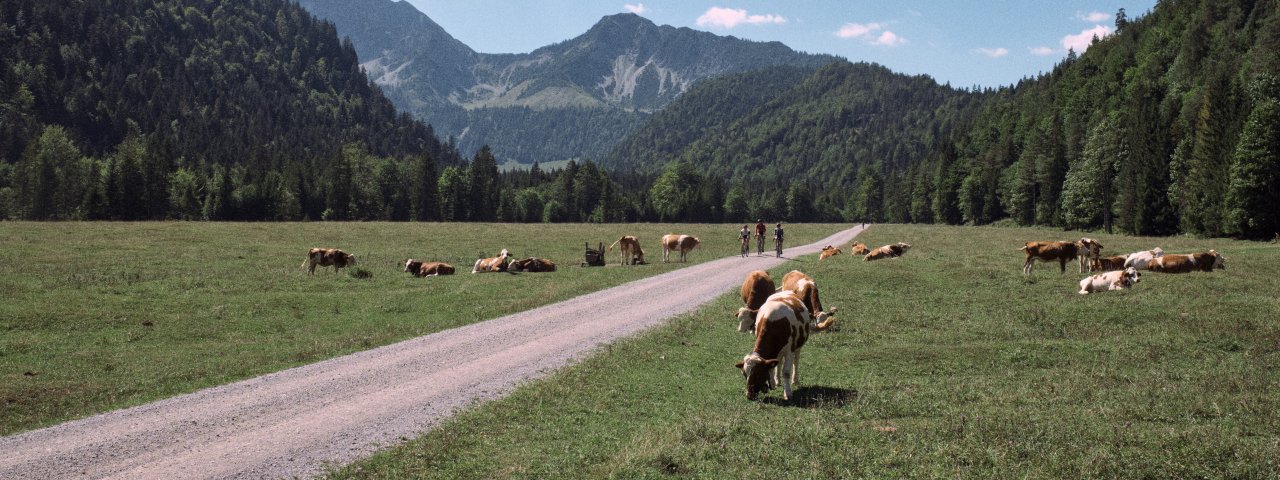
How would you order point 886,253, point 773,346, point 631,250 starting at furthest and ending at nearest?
point 631,250 → point 886,253 → point 773,346

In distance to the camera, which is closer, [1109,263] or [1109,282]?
[1109,282]

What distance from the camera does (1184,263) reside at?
3269 cm

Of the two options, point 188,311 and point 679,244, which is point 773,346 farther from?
point 679,244

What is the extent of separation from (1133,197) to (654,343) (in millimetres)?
80855

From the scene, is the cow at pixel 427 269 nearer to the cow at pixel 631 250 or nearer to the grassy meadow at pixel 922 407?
the cow at pixel 631 250

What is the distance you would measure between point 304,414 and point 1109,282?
28.5 metres

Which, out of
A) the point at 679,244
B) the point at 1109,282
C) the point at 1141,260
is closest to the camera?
the point at 1109,282

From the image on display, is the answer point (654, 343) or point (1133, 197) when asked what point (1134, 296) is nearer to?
point (654, 343)

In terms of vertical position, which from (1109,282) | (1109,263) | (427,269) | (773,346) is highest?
(1109,263)

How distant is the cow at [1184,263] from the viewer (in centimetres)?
3256

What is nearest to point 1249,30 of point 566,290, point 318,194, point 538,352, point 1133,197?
point 1133,197

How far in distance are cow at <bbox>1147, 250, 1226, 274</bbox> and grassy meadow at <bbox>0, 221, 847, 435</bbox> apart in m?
25.0

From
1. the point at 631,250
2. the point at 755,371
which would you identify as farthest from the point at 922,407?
the point at 631,250

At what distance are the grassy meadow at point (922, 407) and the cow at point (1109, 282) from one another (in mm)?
4410
